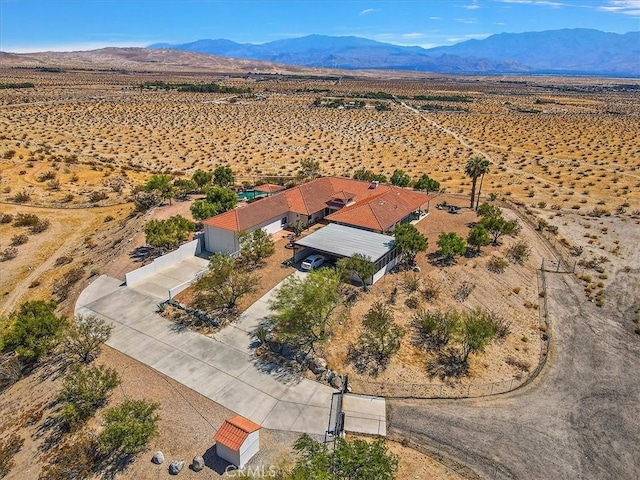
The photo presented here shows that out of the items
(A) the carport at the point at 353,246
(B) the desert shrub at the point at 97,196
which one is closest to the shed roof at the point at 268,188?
(A) the carport at the point at 353,246

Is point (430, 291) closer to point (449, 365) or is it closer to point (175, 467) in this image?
point (449, 365)

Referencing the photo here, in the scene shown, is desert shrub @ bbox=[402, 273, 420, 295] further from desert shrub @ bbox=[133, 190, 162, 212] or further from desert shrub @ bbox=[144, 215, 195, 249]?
desert shrub @ bbox=[133, 190, 162, 212]

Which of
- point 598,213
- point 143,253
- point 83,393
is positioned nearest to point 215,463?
point 83,393

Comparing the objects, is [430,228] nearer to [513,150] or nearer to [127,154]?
[513,150]

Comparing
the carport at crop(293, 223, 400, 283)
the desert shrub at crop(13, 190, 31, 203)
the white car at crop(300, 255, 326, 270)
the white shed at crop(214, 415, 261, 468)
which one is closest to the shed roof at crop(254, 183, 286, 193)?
the carport at crop(293, 223, 400, 283)

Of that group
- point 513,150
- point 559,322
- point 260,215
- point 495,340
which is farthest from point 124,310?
point 513,150

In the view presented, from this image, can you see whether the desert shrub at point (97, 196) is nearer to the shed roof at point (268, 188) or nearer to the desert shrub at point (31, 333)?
the shed roof at point (268, 188)
